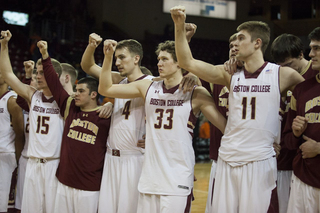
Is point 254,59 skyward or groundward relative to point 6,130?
skyward

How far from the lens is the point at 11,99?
18.8ft

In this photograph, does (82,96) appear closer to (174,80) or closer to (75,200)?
(75,200)

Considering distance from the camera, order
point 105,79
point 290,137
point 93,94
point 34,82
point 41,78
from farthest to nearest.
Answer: point 34,82 → point 41,78 → point 93,94 → point 105,79 → point 290,137

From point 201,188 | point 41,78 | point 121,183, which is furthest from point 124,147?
point 201,188

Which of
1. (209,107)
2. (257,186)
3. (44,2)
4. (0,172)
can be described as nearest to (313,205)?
(257,186)

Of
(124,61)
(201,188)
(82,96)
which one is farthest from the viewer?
(201,188)

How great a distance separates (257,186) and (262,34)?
1.37m

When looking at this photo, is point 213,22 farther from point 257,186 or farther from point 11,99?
point 257,186

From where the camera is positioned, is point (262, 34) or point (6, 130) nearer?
point (262, 34)

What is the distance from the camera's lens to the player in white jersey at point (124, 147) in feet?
13.4

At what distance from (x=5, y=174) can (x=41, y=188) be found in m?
1.28

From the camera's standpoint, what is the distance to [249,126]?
10.5 ft

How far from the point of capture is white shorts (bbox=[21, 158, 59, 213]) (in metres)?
4.63

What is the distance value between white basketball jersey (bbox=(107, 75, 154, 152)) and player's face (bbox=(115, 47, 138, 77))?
350 millimetres
